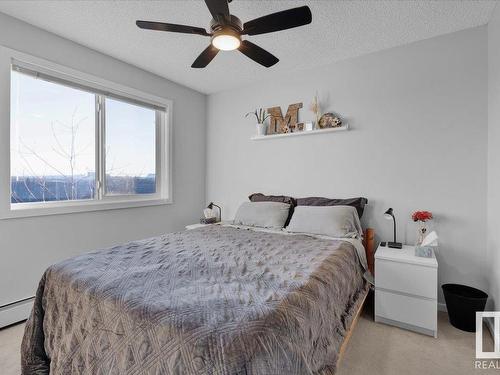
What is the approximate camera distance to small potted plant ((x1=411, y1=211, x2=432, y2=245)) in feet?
7.48

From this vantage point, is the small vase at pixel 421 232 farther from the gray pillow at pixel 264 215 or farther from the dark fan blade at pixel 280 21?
the dark fan blade at pixel 280 21

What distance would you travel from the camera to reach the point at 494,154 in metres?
2.02

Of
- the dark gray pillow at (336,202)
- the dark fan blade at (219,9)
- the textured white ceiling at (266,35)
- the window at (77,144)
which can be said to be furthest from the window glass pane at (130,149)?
the dark gray pillow at (336,202)

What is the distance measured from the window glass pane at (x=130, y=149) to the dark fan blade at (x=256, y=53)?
5.99ft

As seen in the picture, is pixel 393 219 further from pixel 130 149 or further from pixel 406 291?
pixel 130 149

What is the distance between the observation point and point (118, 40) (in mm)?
2469

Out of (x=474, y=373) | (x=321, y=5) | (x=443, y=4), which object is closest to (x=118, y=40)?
(x=321, y=5)

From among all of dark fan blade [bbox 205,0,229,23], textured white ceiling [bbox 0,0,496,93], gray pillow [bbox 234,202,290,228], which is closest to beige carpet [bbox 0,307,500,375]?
gray pillow [bbox 234,202,290,228]

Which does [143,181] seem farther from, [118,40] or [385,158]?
[385,158]

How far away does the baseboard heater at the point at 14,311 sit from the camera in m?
2.10

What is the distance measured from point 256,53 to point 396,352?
2.44 metres

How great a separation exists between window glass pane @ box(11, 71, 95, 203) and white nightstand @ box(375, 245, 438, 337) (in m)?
3.02

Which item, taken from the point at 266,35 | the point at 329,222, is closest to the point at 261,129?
the point at 266,35

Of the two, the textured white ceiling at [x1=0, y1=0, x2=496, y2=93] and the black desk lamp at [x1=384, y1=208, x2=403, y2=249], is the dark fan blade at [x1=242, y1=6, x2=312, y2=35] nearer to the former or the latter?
the textured white ceiling at [x1=0, y1=0, x2=496, y2=93]
